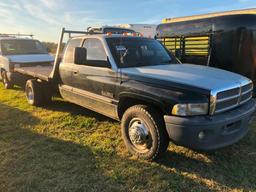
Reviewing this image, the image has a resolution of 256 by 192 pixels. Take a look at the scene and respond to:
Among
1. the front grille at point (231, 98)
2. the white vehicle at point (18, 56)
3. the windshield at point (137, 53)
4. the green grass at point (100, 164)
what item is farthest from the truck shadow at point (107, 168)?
the white vehicle at point (18, 56)

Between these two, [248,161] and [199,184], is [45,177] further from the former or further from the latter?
[248,161]

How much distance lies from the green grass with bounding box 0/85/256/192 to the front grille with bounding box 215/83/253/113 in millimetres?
865

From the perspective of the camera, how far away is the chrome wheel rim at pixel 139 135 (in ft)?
12.9

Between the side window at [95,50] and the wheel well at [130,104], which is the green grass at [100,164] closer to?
the wheel well at [130,104]

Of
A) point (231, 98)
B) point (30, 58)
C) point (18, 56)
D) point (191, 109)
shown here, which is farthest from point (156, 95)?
point (18, 56)

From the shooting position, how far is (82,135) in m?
5.03

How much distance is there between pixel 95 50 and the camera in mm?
5008

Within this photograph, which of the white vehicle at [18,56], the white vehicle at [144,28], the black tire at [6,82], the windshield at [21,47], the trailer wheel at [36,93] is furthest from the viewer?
the white vehicle at [144,28]

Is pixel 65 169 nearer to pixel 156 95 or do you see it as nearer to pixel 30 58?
pixel 156 95

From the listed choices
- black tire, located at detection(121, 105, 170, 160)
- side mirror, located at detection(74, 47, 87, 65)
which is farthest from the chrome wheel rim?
side mirror, located at detection(74, 47, 87, 65)

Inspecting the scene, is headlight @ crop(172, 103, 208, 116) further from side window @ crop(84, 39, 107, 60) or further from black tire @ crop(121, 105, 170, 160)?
side window @ crop(84, 39, 107, 60)

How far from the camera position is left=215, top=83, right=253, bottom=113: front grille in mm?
3473

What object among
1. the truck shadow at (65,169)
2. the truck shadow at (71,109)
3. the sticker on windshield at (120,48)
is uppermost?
the sticker on windshield at (120,48)

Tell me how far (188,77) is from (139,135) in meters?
1.10
